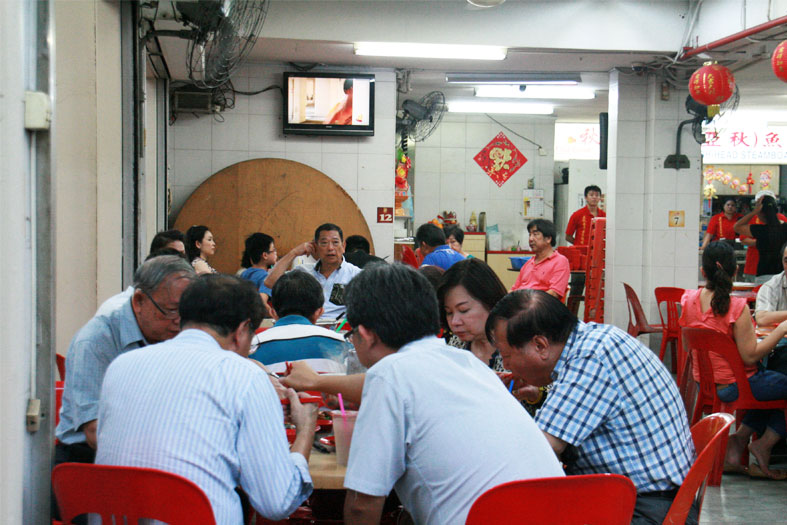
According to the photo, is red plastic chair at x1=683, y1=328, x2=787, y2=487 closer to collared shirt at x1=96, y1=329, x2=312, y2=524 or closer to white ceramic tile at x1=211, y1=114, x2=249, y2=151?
collared shirt at x1=96, y1=329, x2=312, y2=524

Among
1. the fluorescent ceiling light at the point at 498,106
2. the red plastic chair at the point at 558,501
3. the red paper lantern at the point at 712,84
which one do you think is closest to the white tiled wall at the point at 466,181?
the fluorescent ceiling light at the point at 498,106

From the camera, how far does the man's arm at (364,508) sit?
179 centimetres

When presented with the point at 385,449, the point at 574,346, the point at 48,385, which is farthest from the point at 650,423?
the point at 48,385

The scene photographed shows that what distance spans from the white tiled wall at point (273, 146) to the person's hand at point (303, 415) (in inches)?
229

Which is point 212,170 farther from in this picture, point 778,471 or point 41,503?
point 41,503

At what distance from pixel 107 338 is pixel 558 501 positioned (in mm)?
1514

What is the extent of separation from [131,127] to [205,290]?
9.37 ft

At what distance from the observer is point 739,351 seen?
424cm

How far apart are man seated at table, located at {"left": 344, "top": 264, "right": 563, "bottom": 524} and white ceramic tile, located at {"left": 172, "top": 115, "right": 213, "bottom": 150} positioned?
6.58 metres

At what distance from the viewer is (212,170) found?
796cm

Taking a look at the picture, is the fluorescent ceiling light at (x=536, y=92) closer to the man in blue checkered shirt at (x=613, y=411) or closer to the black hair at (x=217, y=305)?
the man in blue checkered shirt at (x=613, y=411)

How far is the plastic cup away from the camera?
7.04 ft

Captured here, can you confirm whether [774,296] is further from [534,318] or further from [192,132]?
[192,132]

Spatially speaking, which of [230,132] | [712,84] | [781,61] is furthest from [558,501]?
[230,132]
